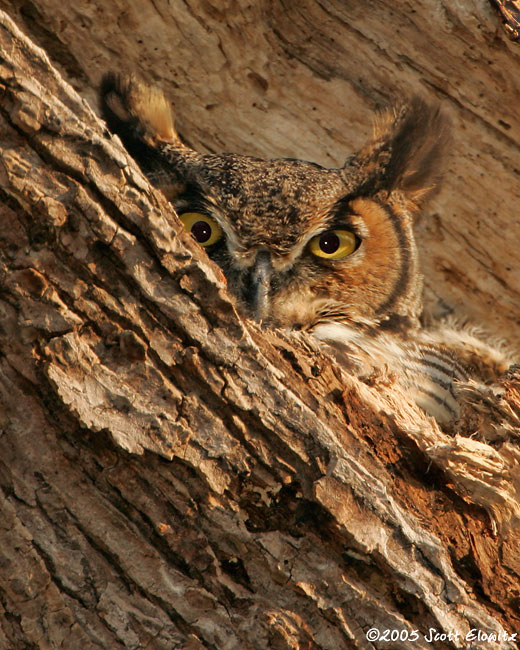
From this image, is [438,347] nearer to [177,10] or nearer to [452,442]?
[452,442]

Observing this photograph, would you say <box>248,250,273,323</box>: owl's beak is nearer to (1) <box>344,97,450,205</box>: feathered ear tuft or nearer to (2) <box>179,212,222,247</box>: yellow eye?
(2) <box>179,212,222,247</box>: yellow eye

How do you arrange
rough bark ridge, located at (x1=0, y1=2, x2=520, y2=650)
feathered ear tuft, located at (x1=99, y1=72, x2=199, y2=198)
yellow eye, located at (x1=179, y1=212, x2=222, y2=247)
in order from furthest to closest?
feathered ear tuft, located at (x1=99, y1=72, x2=199, y2=198) < yellow eye, located at (x1=179, y1=212, x2=222, y2=247) < rough bark ridge, located at (x1=0, y1=2, x2=520, y2=650)

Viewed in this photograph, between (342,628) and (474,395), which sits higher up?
(474,395)

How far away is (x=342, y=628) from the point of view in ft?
3.42

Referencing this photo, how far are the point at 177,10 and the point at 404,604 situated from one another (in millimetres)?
1858

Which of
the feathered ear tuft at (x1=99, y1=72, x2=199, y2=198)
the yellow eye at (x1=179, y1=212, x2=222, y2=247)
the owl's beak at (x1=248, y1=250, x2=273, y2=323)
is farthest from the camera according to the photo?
the feathered ear tuft at (x1=99, y1=72, x2=199, y2=198)

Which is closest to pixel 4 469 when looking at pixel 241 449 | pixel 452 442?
pixel 241 449

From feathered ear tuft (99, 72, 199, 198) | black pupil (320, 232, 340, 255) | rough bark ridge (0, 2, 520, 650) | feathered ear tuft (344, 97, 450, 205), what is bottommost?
rough bark ridge (0, 2, 520, 650)

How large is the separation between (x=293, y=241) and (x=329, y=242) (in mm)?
115

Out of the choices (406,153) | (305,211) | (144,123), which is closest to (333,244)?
(305,211)

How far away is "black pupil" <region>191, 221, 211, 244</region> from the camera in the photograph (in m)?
1.92

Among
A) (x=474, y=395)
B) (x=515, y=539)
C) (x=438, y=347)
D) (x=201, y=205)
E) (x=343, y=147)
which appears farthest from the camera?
(x=343, y=147)

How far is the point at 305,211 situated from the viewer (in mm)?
1917

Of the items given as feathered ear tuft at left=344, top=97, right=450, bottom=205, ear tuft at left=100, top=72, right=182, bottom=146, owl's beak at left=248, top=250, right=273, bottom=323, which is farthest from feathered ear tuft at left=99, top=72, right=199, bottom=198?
feathered ear tuft at left=344, top=97, right=450, bottom=205
